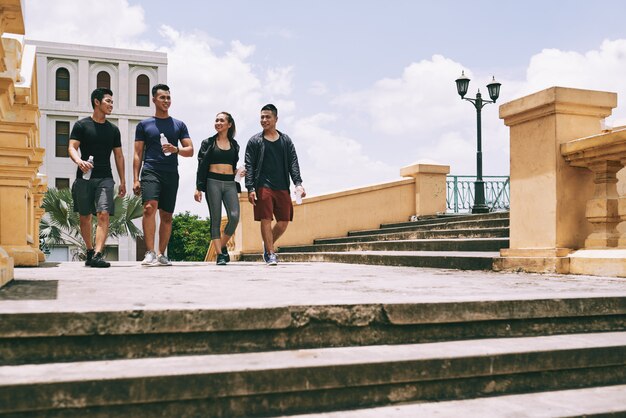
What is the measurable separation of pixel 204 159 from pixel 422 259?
115 inches

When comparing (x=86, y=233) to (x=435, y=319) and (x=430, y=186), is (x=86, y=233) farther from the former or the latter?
(x=430, y=186)

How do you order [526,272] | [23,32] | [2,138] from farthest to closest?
[2,138]
[526,272]
[23,32]

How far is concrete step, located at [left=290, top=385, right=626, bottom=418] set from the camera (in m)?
2.53

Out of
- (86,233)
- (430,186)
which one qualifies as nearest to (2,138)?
(86,233)

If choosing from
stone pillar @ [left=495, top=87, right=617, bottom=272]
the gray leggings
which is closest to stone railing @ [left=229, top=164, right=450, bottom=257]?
the gray leggings

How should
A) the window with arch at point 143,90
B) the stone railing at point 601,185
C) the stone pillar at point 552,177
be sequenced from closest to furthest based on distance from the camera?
the stone railing at point 601,185, the stone pillar at point 552,177, the window with arch at point 143,90

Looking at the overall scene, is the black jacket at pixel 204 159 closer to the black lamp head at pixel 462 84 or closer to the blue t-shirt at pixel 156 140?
the blue t-shirt at pixel 156 140

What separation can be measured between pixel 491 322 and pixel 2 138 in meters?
6.24

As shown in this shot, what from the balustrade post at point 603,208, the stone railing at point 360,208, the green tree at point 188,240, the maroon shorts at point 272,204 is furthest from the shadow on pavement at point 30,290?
the green tree at point 188,240

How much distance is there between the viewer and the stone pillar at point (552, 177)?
5.69m

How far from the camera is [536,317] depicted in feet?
→ 10.8

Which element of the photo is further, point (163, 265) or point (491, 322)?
point (163, 265)

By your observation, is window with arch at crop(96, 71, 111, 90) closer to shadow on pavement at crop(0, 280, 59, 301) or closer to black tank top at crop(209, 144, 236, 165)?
black tank top at crop(209, 144, 236, 165)

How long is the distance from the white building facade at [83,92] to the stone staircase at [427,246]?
32.5 metres
